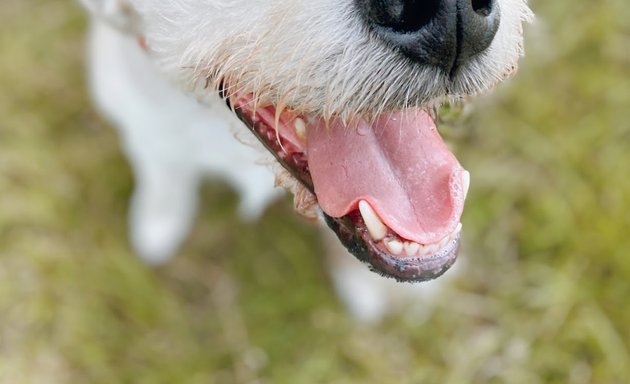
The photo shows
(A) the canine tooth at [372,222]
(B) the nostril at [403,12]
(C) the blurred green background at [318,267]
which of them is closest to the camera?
(B) the nostril at [403,12]

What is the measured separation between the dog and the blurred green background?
707mm

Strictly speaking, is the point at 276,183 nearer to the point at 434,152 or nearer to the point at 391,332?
the point at 434,152

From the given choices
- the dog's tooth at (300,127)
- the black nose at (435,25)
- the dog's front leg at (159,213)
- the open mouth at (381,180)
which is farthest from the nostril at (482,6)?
the dog's front leg at (159,213)

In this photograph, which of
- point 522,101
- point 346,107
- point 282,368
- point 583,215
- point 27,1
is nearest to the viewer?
point 346,107

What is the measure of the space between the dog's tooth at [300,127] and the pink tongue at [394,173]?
0.01m

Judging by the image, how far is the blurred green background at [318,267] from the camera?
2141 millimetres

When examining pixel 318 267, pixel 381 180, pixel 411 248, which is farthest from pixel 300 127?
pixel 318 267

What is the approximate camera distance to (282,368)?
2131mm

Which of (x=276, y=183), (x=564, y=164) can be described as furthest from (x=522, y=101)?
(x=276, y=183)

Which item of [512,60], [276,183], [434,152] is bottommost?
[276,183]

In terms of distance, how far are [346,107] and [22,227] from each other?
1485 millimetres

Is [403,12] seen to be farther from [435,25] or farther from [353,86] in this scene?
[353,86]

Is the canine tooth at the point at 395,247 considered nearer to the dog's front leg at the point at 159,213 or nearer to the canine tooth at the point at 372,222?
the canine tooth at the point at 372,222

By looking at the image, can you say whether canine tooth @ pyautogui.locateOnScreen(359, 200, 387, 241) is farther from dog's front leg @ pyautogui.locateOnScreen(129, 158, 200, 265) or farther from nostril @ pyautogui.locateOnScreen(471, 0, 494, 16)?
dog's front leg @ pyautogui.locateOnScreen(129, 158, 200, 265)
